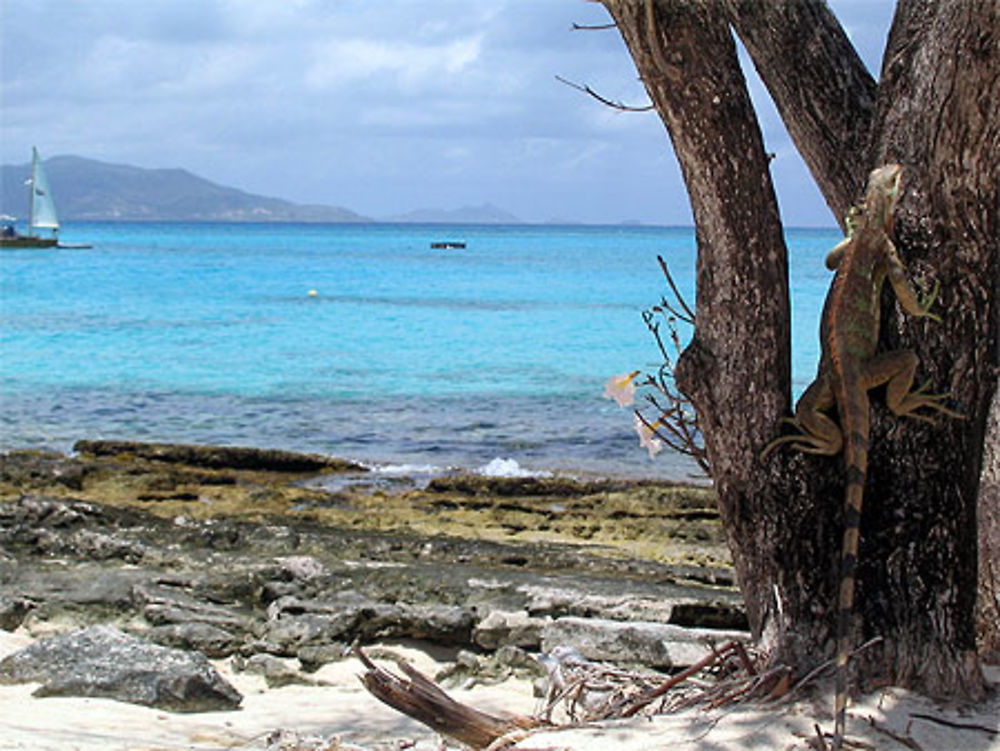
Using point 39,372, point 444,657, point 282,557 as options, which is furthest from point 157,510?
point 39,372

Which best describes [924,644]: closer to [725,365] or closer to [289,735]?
[725,365]

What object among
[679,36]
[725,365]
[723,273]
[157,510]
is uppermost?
[679,36]

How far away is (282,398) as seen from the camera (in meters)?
21.0

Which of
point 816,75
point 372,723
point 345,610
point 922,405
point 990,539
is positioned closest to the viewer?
point 922,405

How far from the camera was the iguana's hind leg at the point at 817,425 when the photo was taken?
4254 millimetres

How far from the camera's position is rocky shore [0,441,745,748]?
258 inches

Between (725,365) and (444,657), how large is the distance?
3.33 m

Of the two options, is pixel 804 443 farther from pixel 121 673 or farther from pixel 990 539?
pixel 121 673

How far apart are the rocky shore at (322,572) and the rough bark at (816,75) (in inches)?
104

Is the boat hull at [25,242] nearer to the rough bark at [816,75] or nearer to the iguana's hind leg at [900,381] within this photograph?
the rough bark at [816,75]

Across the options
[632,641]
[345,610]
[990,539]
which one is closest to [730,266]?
[990,539]

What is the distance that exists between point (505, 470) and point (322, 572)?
6.78 m

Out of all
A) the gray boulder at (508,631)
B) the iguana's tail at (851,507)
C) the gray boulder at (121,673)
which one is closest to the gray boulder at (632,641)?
the gray boulder at (508,631)

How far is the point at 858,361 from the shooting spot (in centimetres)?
420
